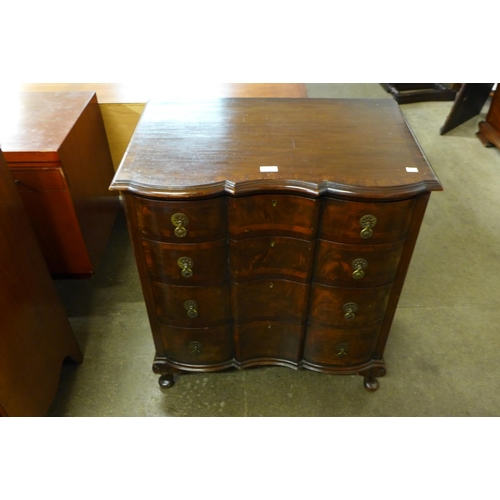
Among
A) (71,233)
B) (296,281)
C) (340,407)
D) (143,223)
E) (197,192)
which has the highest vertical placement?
(197,192)

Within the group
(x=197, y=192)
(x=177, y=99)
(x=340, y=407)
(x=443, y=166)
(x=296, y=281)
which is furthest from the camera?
(x=443, y=166)

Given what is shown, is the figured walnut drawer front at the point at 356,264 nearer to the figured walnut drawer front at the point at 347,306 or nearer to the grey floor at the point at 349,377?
the figured walnut drawer front at the point at 347,306

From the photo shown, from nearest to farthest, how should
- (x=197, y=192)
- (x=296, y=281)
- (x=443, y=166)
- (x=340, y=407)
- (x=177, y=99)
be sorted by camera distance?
(x=197, y=192) < (x=296, y=281) < (x=177, y=99) < (x=340, y=407) < (x=443, y=166)

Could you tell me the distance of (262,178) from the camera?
107cm

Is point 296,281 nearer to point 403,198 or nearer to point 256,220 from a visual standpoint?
point 256,220

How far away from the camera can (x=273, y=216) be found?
1.12 m

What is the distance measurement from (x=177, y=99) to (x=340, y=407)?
119 cm

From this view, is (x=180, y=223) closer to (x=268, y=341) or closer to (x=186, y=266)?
(x=186, y=266)

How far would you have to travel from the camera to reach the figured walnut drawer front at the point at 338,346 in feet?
4.64

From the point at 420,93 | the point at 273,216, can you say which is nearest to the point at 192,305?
the point at 273,216

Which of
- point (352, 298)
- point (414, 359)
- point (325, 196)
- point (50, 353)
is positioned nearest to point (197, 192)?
point (325, 196)

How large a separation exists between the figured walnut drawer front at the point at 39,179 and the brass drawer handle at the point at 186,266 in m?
0.62

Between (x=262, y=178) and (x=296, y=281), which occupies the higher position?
(x=262, y=178)

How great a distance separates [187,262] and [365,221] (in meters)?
0.48
